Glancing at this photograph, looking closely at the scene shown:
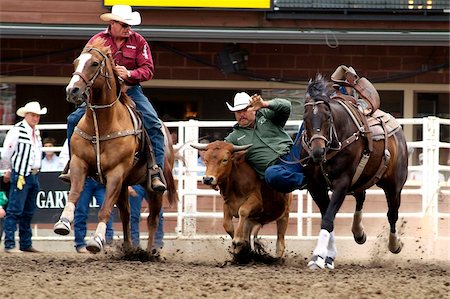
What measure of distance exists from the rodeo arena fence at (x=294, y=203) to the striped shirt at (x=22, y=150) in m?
0.96

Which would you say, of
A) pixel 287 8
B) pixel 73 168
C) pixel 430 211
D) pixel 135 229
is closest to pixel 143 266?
pixel 73 168

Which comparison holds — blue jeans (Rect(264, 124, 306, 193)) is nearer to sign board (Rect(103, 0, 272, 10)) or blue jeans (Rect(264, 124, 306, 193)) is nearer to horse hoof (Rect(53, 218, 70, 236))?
horse hoof (Rect(53, 218, 70, 236))

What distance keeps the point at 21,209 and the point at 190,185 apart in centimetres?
248

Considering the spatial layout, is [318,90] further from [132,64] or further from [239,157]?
[132,64]

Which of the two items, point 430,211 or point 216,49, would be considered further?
point 216,49

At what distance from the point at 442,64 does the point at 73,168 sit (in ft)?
28.9

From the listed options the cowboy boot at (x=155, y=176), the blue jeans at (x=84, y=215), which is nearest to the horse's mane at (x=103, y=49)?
the cowboy boot at (x=155, y=176)

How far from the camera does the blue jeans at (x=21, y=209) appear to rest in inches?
540

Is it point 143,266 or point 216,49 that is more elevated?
point 216,49

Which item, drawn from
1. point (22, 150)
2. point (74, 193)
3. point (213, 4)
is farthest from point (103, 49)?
point (213, 4)

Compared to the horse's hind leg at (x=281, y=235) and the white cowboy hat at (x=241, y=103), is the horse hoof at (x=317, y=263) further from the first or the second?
the white cowboy hat at (x=241, y=103)

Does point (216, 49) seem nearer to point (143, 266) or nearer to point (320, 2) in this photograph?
point (320, 2)

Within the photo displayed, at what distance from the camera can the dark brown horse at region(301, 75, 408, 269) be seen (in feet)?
32.6

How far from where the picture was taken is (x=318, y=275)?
918 cm
